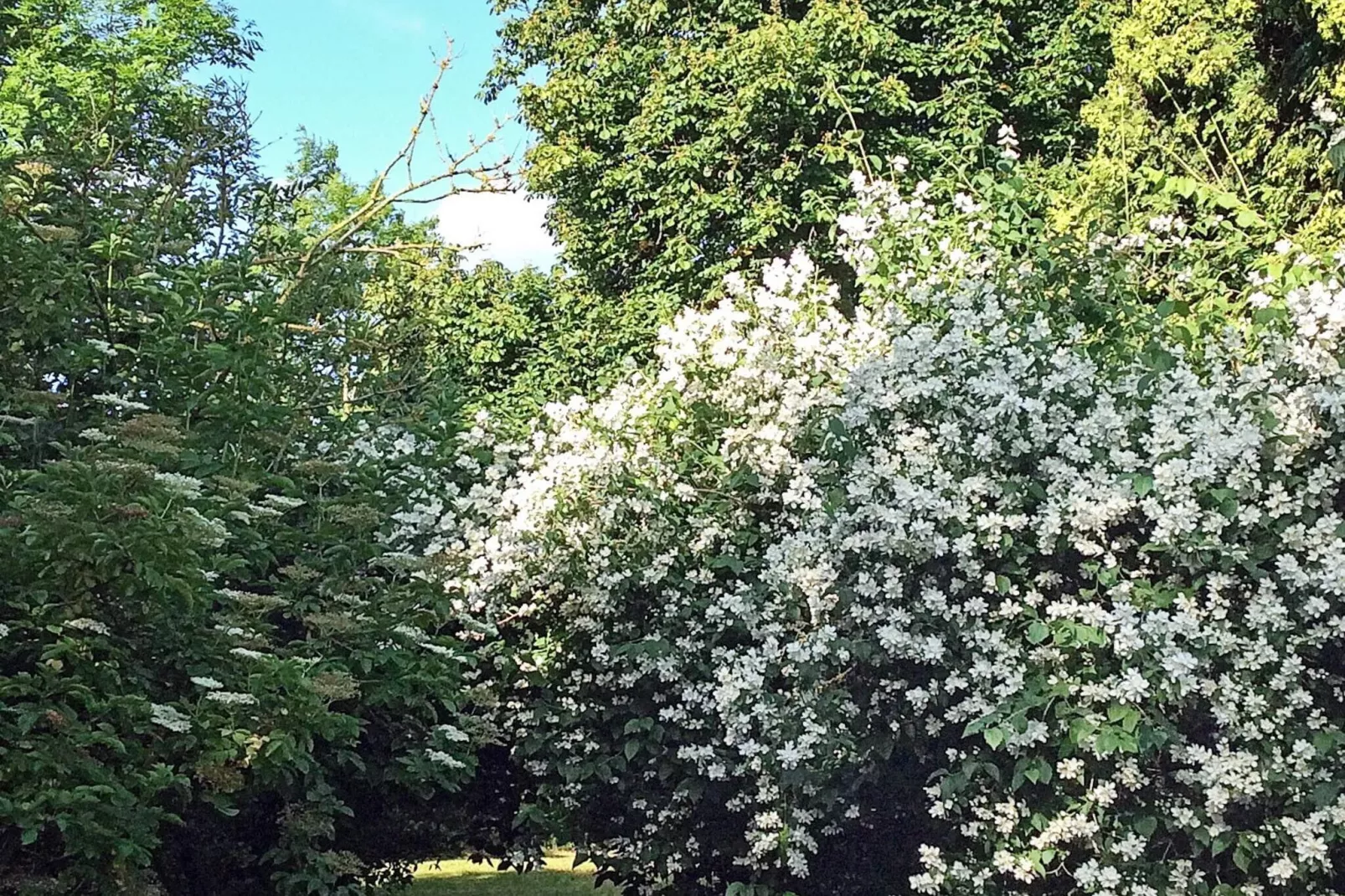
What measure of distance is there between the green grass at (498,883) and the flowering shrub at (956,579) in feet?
12.5

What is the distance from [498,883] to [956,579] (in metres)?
7.25

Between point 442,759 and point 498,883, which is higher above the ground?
point 498,883

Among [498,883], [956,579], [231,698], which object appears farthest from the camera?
[498,883]

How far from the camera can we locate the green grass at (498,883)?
30.3 ft

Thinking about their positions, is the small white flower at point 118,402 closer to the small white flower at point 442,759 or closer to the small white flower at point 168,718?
the small white flower at point 168,718

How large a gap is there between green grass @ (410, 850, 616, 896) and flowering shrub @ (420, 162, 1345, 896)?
3.82 meters

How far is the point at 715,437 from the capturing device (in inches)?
216

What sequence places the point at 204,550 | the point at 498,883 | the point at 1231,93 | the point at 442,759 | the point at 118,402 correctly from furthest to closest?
the point at 498,883, the point at 1231,93, the point at 442,759, the point at 118,402, the point at 204,550

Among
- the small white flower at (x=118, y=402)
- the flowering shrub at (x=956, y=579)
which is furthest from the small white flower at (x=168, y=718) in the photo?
the flowering shrub at (x=956, y=579)

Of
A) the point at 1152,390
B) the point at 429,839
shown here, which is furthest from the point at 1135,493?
the point at 429,839

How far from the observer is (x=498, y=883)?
32.7ft

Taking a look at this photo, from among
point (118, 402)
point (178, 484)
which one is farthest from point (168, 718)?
point (118, 402)

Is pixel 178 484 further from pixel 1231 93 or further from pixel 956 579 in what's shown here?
pixel 1231 93

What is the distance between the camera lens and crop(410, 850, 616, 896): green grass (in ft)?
30.3
